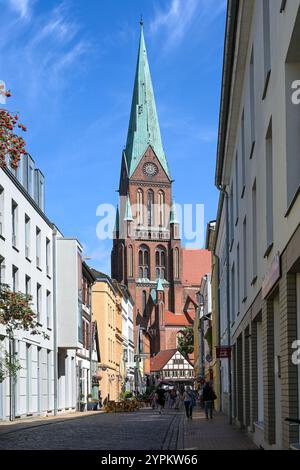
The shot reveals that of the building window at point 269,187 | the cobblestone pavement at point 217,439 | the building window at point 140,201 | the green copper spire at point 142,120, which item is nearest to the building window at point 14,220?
the cobblestone pavement at point 217,439

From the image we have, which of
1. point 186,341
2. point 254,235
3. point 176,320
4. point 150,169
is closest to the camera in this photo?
point 254,235

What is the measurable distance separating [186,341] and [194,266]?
68.5ft

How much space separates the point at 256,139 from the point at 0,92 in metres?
5.09

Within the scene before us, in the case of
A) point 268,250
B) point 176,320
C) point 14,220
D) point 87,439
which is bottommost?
point 87,439

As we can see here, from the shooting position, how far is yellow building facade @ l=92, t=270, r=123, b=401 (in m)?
67.9

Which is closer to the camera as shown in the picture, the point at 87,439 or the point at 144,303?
the point at 87,439

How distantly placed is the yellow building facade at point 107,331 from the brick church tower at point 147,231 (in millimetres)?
52578

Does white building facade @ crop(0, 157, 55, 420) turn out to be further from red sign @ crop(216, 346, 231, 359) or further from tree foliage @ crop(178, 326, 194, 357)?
tree foliage @ crop(178, 326, 194, 357)

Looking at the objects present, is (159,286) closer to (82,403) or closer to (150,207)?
(150,207)

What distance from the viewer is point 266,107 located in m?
14.4

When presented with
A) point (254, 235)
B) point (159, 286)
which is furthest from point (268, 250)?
point (159, 286)

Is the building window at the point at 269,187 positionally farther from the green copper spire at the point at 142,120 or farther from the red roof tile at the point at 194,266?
the red roof tile at the point at 194,266

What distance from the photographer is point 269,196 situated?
14719 mm
